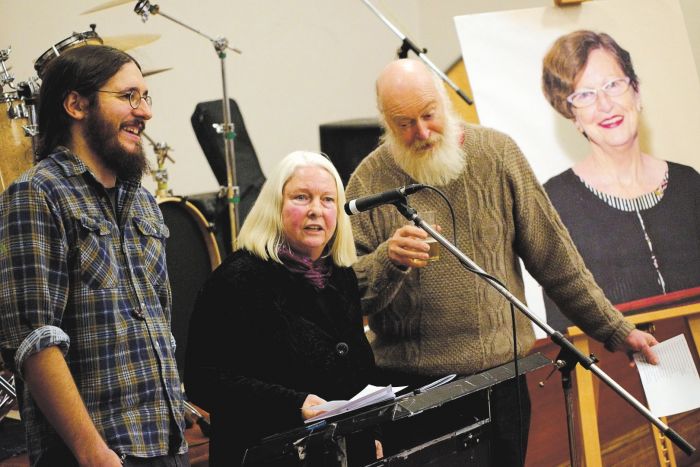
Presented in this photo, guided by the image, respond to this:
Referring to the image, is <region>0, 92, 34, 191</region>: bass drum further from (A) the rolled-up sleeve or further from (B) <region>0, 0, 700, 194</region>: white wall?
(A) the rolled-up sleeve

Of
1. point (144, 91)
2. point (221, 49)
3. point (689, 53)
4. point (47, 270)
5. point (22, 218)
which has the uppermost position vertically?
point (221, 49)

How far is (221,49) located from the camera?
4211mm

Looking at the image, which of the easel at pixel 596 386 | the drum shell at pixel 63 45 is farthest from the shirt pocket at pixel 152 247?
the easel at pixel 596 386

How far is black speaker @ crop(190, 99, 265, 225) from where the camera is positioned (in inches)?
173

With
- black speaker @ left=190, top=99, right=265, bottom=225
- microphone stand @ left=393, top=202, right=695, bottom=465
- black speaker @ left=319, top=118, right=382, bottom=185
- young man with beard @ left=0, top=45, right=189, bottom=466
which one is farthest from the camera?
black speaker @ left=319, top=118, right=382, bottom=185

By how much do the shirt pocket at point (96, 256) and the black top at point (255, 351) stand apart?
39cm

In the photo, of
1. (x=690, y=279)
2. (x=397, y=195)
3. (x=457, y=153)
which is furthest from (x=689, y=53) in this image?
(x=397, y=195)

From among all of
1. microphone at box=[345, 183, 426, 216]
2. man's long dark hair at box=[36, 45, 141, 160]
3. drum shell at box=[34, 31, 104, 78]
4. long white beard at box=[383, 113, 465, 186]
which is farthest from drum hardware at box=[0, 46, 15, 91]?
microphone at box=[345, 183, 426, 216]

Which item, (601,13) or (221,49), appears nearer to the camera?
(601,13)

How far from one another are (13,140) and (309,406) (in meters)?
1.90

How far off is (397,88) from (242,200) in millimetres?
2132

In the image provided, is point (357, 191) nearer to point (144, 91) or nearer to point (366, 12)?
point (144, 91)

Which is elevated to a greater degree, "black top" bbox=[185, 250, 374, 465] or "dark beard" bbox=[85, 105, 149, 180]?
"dark beard" bbox=[85, 105, 149, 180]

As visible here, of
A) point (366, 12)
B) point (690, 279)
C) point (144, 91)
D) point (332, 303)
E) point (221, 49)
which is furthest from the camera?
point (366, 12)
